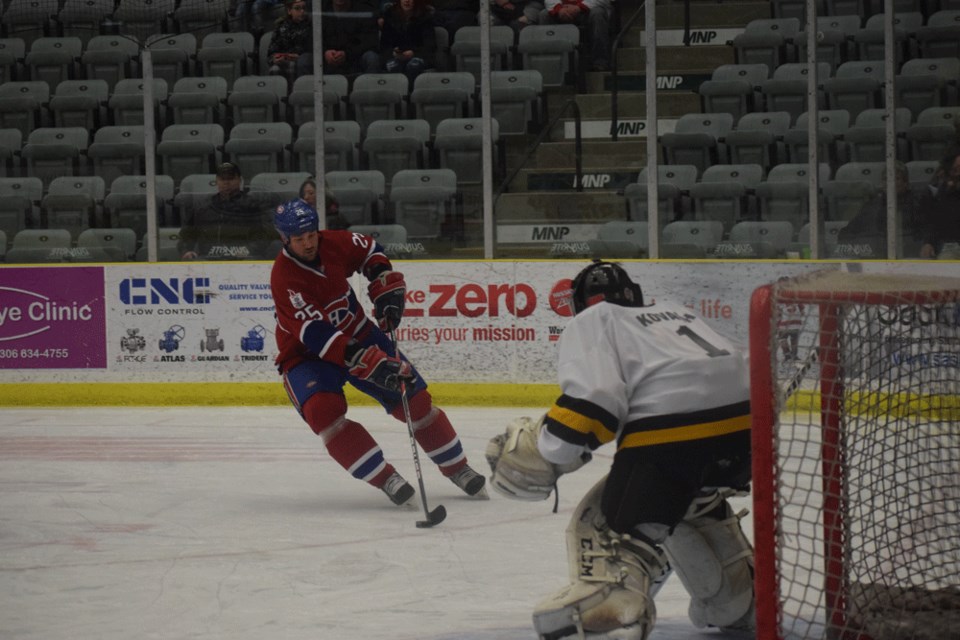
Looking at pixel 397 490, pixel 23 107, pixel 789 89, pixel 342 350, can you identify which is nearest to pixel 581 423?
pixel 342 350

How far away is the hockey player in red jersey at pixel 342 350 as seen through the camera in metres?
5.14

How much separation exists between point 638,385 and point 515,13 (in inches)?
232

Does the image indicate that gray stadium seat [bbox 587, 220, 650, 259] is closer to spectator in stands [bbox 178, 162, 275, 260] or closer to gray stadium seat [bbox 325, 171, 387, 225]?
gray stadium seat [bbox 325, 171, 387, 225]

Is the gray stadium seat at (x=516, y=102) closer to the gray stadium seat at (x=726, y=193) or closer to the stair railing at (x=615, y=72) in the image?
the stair railing at (x=615, y=72)

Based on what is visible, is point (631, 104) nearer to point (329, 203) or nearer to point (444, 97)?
point (444, 97)

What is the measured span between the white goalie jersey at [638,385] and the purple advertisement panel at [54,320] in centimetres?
597

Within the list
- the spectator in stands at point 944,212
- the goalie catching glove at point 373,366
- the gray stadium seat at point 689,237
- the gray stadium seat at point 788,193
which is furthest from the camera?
the gray stadium seat at point 689,237

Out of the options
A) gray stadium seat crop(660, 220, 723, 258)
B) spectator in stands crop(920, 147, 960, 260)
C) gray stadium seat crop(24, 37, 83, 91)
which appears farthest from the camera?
gray stadium seat crop(24, 37, 83, 91)

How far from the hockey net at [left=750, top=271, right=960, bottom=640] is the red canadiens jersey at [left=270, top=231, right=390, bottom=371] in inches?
86.2

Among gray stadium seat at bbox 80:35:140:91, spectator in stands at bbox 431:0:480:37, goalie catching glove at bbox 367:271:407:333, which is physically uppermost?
spectator in stands at bbox 431:0:480:37

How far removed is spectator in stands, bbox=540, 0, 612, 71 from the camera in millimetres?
8562

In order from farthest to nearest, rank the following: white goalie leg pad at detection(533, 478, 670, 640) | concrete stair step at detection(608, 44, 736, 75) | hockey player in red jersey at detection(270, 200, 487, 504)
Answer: concrete stair step at detection(608, 44, 736, 75), hockey player in red jersey at detection(270, 200, 487, 504), white goalie leg pad at detection(533, 478, 670, 640)

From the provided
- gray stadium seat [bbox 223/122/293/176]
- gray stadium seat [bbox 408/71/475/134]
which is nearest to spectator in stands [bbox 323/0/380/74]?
gray stadium seat [bbox 408/71/475/134]

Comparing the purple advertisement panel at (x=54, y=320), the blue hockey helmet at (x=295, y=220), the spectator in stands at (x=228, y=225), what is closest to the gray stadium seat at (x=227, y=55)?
the spectator in stands at (x=228, y=225)
